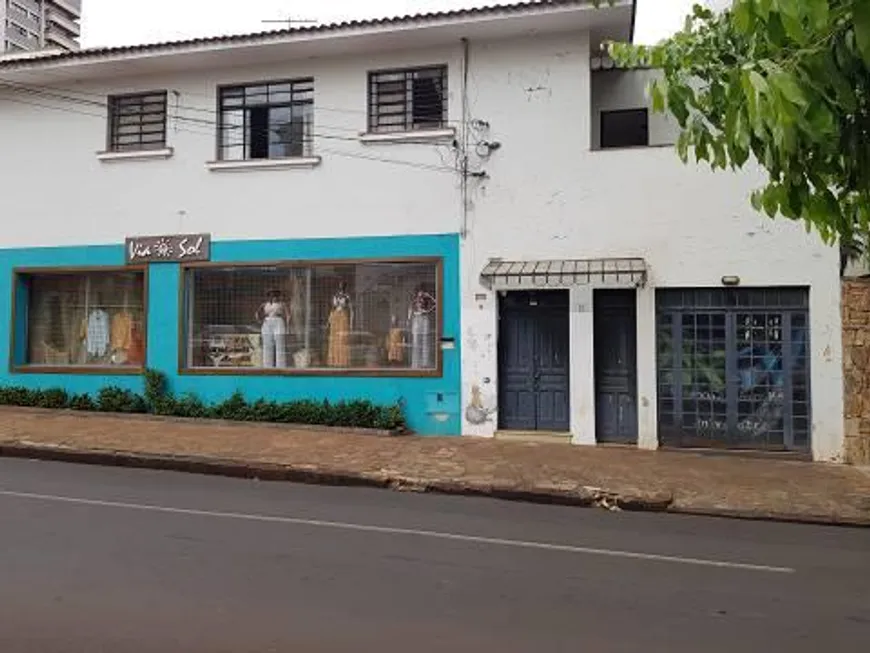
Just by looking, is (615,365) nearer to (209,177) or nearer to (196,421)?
(196,421)

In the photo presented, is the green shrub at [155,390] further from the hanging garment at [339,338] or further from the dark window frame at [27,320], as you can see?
the hanging garment at [339,338]

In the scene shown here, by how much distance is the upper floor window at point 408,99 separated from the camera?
13875 mm

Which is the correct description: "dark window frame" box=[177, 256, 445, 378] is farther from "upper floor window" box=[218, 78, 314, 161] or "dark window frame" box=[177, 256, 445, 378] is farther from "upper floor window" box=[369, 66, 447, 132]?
"upper floor window" box=[369, 66, 447, 132]

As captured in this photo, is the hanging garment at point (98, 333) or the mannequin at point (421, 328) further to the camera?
the hanging garment at point (98, 333)

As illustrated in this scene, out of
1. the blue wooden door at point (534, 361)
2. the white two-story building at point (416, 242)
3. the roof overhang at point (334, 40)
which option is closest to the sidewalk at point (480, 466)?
the blue wooden door at point (534, 361)

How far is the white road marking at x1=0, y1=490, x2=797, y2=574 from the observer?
6.65 m

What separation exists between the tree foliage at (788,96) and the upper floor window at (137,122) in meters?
12.4

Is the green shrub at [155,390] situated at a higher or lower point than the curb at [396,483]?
higher

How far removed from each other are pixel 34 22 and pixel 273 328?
90.4 m

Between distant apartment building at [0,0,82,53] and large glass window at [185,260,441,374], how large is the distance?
7618cm

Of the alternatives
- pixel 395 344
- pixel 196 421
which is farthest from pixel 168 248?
pixel 395 344

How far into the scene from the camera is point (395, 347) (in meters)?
14.1

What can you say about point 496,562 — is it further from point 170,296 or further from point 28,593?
point 170,296

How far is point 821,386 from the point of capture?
12156 millimetres
